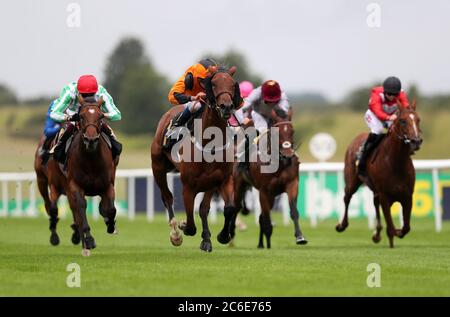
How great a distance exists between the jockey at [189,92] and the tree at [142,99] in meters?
47.7

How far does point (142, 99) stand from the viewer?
213 feet

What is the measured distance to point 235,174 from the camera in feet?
54.1

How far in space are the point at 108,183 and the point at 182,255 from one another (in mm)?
1169

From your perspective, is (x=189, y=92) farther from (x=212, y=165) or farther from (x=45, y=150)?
(x=45, y=150)

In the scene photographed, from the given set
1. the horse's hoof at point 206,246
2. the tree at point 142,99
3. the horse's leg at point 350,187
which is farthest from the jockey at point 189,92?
the tree at point 142,99

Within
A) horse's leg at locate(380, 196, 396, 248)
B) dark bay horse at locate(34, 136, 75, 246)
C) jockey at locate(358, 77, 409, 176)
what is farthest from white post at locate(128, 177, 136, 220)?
horse's leg at locate(380, 196, 396, 248)

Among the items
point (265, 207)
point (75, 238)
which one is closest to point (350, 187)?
point (265, 207)

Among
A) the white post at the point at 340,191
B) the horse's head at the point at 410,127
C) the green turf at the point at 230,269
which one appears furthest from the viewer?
the white post at the point at 340,191

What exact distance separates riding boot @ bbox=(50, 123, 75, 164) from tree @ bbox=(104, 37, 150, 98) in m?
55.4

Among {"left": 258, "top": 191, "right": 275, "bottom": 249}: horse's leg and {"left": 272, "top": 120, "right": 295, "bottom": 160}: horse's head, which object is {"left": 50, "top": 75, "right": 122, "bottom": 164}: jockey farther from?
{"left": 258, "top": 191, "right": 275, "bottom": 249}: horse's leg

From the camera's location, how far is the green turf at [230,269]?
9.02m

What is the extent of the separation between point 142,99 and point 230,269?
54.8m

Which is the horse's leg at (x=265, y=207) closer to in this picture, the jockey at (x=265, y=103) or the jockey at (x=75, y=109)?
the jockey at (x=265, y=103)
